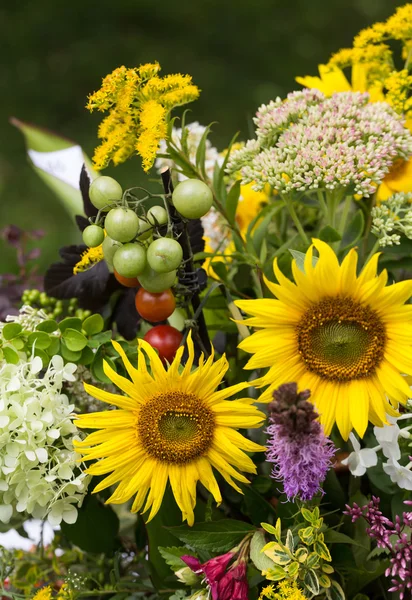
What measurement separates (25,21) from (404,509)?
3.45 metres

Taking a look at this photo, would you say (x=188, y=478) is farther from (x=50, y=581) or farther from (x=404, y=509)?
(x=50, y=581)

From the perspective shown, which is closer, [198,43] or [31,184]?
[31,184]

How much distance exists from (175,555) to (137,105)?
1.27 feet

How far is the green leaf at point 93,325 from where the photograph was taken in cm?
77

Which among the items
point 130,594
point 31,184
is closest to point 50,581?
point 130,594

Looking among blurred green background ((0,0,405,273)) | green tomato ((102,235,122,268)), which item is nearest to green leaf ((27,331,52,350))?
green tomato ((102,235,122,268))

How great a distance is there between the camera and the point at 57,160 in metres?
1.04

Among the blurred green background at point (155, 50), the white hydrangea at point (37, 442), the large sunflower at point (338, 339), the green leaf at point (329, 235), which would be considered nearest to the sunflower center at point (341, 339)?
the large sunflower at point (338, 339)

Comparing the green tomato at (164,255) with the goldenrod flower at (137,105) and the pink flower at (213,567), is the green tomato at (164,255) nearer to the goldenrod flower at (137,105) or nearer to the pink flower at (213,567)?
the goldenrod flower at (137,105)

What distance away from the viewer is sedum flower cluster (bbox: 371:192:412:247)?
737 millimetres

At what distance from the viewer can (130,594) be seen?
2.74 feet

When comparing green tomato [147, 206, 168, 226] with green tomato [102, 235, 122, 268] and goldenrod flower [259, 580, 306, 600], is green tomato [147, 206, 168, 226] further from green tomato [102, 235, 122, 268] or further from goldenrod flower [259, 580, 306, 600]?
goldenrod flower [259, 580, 306, 600]

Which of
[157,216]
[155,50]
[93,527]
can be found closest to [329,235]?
[157,216]

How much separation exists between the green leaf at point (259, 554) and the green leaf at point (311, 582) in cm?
3
